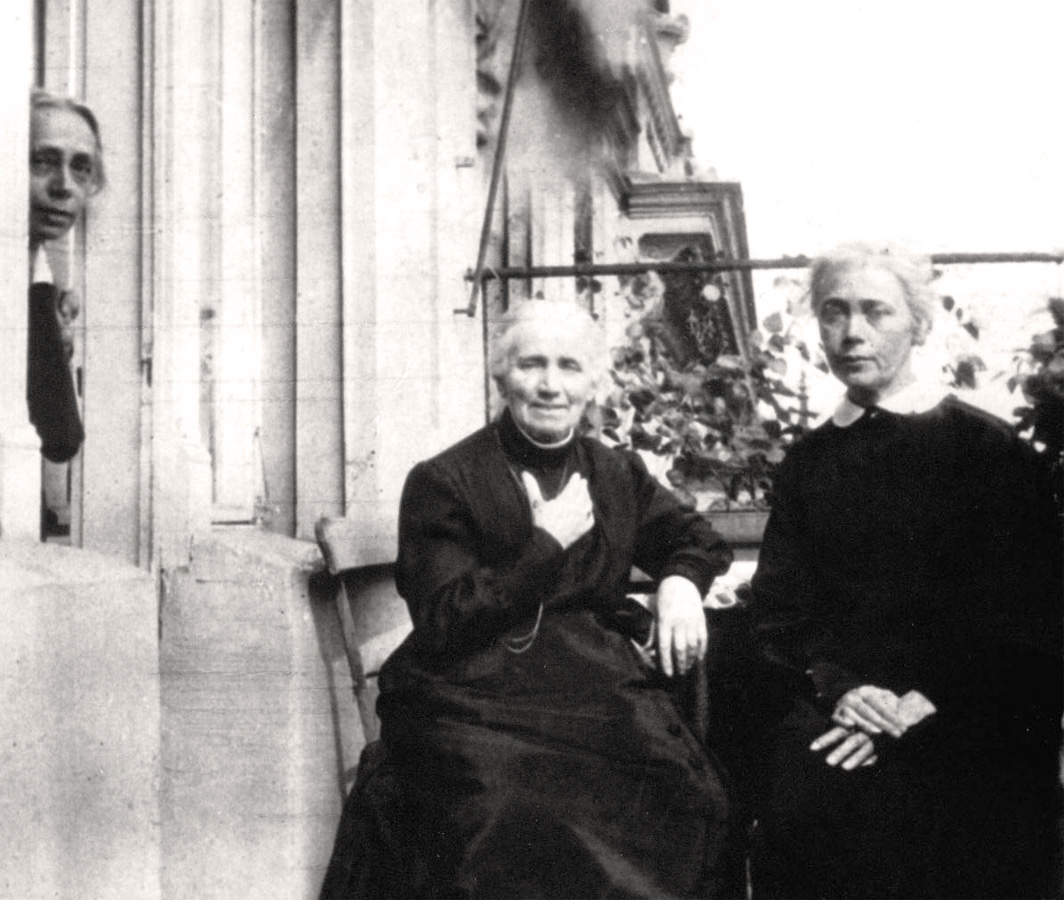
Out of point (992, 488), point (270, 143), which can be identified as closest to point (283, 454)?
point (270, 143)

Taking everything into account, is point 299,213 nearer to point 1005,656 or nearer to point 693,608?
point 693,608

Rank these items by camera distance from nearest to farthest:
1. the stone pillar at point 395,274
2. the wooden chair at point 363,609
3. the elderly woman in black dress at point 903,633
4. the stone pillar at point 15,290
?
the elderly woman in black dress at point 903,633 < the stone pillar at point 15,290 < the wooden chair at point 363,609 < the stone pillar at point 395,274

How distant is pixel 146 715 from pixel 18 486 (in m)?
0.85

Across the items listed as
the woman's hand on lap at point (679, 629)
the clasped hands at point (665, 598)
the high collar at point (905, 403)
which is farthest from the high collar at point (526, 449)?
the high collar at point (905, 403)

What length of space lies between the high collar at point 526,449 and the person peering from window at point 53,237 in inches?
49.0

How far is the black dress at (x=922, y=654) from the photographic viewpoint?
344 cm

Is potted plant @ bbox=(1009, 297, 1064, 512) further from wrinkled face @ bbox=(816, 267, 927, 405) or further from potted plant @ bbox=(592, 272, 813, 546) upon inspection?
potted plant @ bbox=(592, 272, 813, 546)

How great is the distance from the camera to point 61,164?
13.6 ft

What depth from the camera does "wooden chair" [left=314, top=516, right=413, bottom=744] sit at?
14.8 ft

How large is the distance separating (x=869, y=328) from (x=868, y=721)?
0.95 metres

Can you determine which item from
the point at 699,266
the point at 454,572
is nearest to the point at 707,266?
the point at 699,266

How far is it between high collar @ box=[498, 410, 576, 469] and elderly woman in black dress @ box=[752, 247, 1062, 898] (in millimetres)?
594

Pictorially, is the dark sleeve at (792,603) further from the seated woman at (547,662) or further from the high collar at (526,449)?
the high collar at (526,449)

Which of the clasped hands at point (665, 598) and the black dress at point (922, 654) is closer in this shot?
the black dress at point (922, 654)
